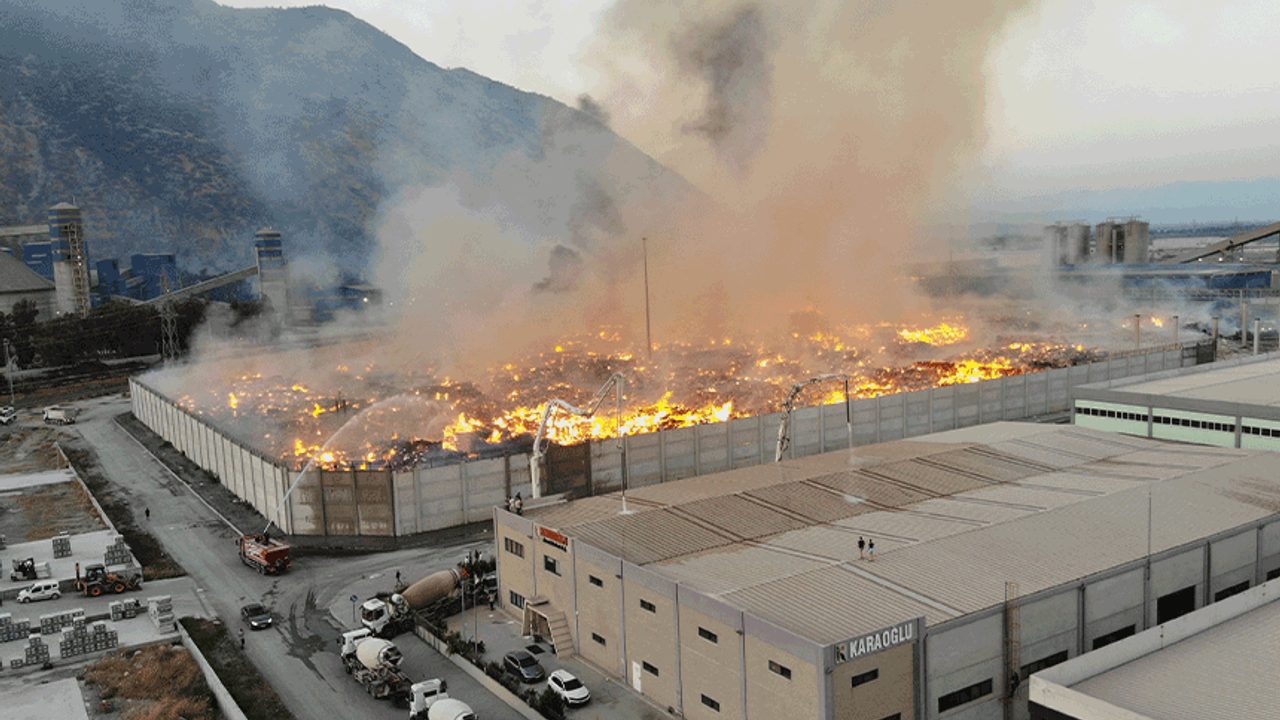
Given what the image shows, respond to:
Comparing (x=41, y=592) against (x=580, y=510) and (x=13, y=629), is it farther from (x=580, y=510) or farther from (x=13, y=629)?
(x=580, y=510)

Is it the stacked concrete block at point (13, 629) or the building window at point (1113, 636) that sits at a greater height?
the building window at point (1113, 636)

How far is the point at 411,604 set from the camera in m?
24.2

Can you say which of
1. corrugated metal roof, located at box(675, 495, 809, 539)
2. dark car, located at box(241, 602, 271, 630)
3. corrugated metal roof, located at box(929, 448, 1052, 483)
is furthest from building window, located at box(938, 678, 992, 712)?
dark car, located at box(241, 602, 271, 630)

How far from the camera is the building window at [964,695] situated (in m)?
16.6

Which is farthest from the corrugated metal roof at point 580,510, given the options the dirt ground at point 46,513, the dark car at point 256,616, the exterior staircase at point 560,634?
the dirt ground at point 46,513

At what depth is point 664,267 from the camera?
6994 centimetres

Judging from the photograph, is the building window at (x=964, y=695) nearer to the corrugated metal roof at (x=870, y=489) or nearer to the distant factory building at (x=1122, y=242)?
the corrugated metal roof at (x=870, y=489)

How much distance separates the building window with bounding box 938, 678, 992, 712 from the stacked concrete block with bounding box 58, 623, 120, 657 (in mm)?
19715

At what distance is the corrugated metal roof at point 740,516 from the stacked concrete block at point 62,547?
70.1 ft

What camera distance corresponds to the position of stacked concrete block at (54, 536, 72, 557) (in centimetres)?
3064

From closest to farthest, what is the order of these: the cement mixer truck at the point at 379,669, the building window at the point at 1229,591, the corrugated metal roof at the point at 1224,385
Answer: the cement mixer truck at the point at 379,669 → the building window at the point at 1229,591 → the corrugated metal roof at the point at 1224,385

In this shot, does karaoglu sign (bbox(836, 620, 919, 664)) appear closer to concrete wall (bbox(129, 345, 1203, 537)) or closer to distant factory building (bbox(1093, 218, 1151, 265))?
concrete wall (bbox(129, 345, 1203, 537))

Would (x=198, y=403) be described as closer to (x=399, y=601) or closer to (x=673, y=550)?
(x=399, y=601)

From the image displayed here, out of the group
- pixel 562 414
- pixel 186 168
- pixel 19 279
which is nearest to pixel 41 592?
pixel 562 414
